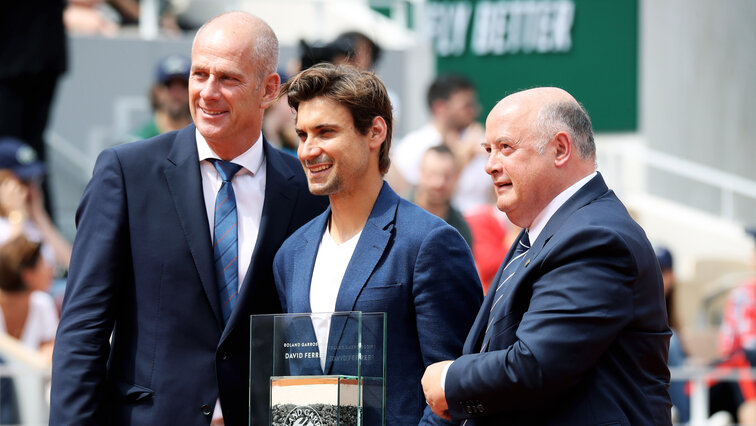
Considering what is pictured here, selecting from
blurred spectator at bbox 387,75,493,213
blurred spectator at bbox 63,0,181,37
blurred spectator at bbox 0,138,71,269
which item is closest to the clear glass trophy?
blurred spectator at bbox 0,138,71,269

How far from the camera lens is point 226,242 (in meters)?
4.03

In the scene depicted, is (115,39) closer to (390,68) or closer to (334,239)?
(390,68)

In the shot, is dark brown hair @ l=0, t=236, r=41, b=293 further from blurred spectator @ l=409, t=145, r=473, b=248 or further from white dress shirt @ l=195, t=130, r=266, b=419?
white dress shirt @ l=195, t=130, r=266, b=419

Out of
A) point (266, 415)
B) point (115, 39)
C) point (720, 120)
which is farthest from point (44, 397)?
point (720, 120)

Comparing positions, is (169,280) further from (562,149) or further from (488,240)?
(488,240)

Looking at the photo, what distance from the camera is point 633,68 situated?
727 inches

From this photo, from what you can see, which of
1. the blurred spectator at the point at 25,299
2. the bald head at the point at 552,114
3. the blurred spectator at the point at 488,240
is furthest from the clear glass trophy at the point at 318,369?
the blurred spectator at the point at 488,240

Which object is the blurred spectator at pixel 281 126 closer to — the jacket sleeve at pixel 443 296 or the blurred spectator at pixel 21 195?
the blurred spectator at pixel 21 195

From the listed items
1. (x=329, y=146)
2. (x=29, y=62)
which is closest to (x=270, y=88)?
(x=329, y=146)

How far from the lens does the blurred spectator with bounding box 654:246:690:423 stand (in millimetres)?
7562

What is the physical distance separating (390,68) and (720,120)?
6143mm

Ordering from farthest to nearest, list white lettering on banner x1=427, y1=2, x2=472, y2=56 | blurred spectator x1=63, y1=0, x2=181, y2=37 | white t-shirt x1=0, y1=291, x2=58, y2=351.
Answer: white lettering on banner x1=427, y1=2, x2=472, y2=56 → blurred spectator x1=63, y1=0, x2=181, y2=37 → white t-shirt x1=0, y1=291, x2=58, y2=351

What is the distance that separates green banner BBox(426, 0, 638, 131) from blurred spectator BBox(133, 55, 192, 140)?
1148 cm

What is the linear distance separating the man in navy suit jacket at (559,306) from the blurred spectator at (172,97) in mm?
3294
